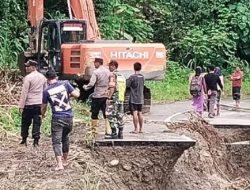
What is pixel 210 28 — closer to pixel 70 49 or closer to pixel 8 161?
pixel 70 49

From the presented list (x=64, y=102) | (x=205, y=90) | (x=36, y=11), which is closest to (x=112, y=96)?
(x=64, y=102)

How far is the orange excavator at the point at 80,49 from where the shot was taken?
19859 mm

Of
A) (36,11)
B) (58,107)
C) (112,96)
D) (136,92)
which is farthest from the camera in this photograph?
(36,11)

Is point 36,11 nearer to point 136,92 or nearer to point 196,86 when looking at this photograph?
point 196,86

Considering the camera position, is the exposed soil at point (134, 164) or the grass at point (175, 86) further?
the grass at point (175, 86)

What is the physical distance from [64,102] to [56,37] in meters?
9.31

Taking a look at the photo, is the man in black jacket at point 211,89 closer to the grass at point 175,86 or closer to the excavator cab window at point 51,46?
the excavator cab window at point 51,46

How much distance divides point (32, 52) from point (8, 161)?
33.9 feet

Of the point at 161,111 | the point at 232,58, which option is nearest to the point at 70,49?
the point at 161,111

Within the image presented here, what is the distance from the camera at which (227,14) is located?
38188 mm

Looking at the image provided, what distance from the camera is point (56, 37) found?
2108 cm

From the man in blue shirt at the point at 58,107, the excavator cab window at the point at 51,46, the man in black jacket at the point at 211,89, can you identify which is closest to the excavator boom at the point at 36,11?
the excavator cab window at the point at 51,46

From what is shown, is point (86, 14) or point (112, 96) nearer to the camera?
point (112, 96)

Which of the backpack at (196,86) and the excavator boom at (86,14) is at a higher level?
the excavator boom at (86,14)
